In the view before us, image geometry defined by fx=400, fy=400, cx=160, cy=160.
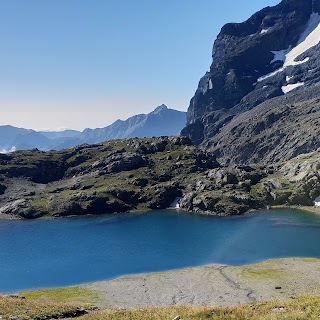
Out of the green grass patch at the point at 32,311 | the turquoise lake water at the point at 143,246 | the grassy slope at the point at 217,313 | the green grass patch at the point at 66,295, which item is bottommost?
the turquoise lake water at the point at 143,246

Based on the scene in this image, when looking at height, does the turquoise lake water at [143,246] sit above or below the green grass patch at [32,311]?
below

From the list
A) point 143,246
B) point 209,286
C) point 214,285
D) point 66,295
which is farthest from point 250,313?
point 143,246

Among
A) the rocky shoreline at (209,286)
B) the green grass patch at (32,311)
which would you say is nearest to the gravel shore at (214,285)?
the rocky shoreline at (209,286)

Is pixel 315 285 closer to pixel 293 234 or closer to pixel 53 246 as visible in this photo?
pixel 293 234

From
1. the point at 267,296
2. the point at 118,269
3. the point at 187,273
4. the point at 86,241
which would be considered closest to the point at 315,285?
the point at 267,296

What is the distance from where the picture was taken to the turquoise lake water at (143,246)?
118 m

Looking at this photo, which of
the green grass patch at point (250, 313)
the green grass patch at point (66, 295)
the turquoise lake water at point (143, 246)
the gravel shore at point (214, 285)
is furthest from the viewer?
the turquoise lake water at point (143, 246)

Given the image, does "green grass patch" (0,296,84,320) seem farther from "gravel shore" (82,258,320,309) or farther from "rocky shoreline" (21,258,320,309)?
"gravel shore" (82,258,320,309)

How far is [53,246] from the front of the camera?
15725cm

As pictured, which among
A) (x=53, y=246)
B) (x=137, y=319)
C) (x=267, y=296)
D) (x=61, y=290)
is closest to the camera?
(x=137, y=319)

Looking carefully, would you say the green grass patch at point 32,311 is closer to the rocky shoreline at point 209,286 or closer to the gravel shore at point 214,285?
the rocky shoreline at point 209,286

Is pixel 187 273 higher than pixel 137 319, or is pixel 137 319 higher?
pixel 137 319

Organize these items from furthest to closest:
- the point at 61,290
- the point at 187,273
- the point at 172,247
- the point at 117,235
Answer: the point at 117,235 < the point at 172,247 < the point at 187,273 < the point at 61,290

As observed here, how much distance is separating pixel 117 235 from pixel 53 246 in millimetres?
27998
